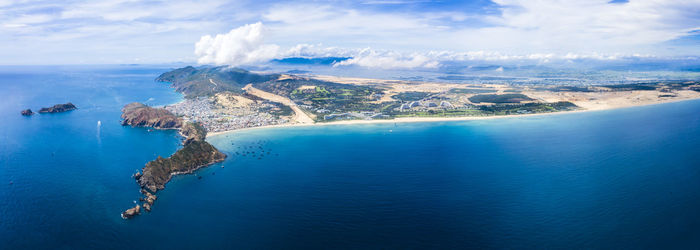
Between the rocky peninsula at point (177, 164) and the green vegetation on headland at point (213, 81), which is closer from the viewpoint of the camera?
Answer: the rocky peninsula at point (177, 164)

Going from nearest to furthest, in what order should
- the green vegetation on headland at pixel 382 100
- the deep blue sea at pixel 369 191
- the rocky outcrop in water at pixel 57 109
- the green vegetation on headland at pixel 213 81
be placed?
the deep blue sea at pixel 369 191, the green vegetation on headland at pixel 382 100, the rocky outcrop in water at pixel 57 109, the green vegetation on headland at pixel 213 81

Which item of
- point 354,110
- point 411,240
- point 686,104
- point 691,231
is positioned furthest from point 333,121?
point 686,104

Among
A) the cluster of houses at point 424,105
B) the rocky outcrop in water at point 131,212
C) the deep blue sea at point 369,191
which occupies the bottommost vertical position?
the rocky outcrop in water at point 131,212

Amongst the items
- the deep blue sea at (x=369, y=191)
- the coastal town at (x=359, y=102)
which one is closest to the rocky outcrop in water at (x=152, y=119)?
the coastal town at (x=359, y=102)

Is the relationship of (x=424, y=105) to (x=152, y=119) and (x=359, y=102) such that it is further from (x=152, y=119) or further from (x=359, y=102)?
(x=152, y=119)

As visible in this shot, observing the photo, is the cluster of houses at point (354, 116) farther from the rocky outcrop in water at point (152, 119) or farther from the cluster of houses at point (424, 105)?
the rocky outcrop in water at point (152, 119)

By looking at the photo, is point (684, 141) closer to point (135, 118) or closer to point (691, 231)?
point (691, 231)

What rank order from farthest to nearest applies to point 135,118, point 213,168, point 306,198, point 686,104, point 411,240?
point 686,104 → point 135,118 → point 213,168 → point 306,198 → point 411,240

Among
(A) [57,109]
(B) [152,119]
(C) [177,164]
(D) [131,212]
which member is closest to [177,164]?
(C) [177,164]
